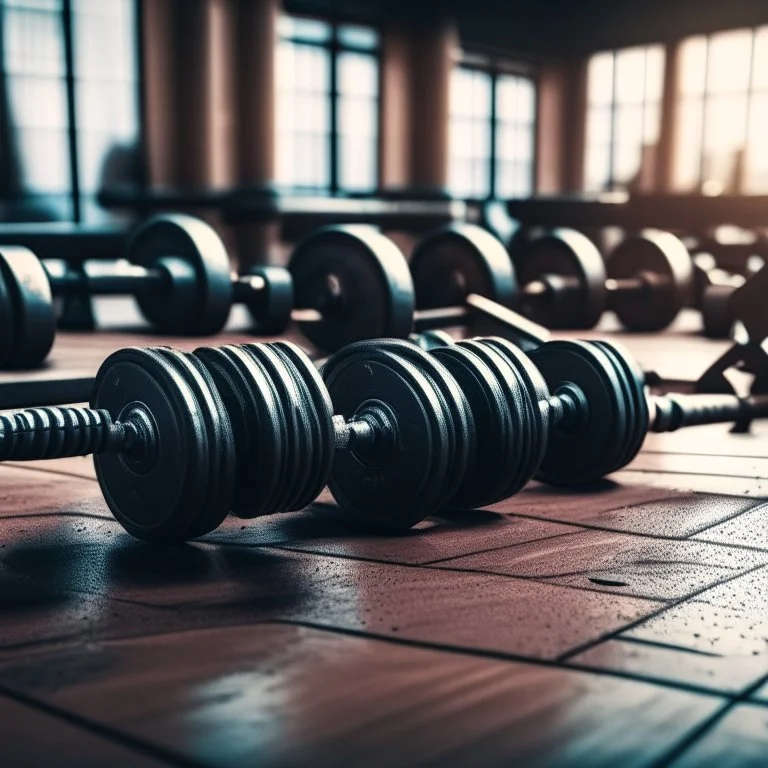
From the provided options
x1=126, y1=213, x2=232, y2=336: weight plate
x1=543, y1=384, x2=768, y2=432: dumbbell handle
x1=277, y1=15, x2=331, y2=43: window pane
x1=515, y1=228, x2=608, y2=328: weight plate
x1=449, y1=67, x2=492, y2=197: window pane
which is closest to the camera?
x1=543, y1=384, x2=768, y2=432: dumbbell handle

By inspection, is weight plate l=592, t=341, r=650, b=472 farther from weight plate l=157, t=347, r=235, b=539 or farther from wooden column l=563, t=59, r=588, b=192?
wooden column l=563, t=59, r=588, b=192

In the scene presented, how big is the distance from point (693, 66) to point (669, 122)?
0.60 m

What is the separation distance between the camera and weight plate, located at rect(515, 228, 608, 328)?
4.18 meters

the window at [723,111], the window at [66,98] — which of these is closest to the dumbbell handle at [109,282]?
the window at [66,98]

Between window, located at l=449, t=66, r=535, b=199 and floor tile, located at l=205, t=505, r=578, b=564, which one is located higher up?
window, located at l=449, t=66, r=535, b=199

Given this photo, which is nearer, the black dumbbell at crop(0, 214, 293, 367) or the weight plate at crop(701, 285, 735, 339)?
the black dumbbell at crop(0, 214, 293, 367)

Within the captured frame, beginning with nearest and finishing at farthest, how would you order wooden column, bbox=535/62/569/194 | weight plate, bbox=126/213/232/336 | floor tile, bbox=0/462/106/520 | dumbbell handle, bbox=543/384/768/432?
floor tile, bbox=0/462/106/520 → dumbbell handle, bbox=543/384/768/432 → weight plate, bbox=126/213/232/336 → wooden column, bbox=535/62/569/194

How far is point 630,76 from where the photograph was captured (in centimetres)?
1211

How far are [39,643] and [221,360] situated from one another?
0.51 metres

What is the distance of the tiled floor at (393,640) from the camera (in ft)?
2.93

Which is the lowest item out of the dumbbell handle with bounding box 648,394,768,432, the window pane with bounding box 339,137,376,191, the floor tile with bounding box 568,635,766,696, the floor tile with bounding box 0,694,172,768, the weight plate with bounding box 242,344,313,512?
the floor tile with bounding box 568,635,766,696

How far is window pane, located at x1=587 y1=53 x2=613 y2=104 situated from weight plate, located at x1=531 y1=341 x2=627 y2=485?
431 inches

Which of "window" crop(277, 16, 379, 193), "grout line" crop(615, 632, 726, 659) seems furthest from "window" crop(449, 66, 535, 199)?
"grout line" crop(615, 632, 726, 659)

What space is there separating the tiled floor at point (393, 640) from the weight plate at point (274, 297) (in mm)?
1772
